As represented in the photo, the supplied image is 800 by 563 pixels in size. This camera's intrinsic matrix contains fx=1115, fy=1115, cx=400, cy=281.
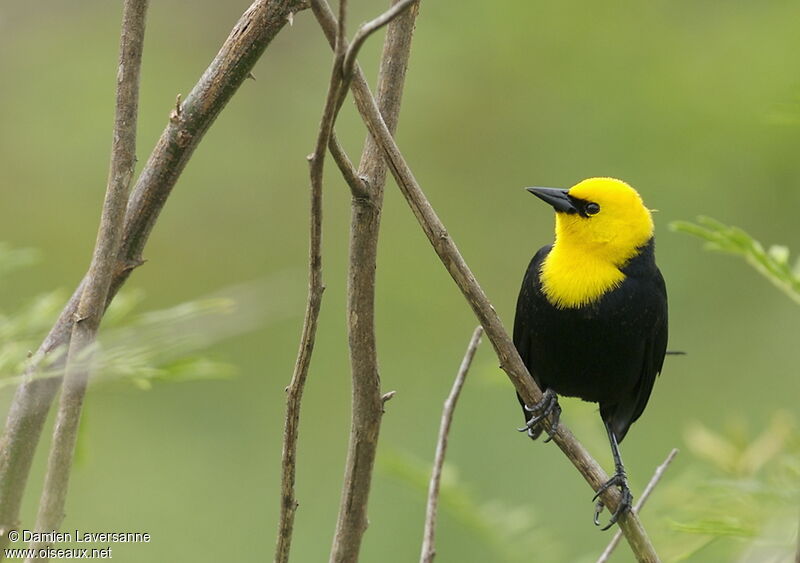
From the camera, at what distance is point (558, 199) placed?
303 cm

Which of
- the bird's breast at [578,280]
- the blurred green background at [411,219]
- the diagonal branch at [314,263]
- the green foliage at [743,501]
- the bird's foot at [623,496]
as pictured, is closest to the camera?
the diagonal branch at [314,263]

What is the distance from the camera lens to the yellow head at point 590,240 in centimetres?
297

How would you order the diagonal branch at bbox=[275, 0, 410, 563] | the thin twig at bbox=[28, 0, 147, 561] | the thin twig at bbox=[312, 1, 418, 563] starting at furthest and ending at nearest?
the thin twig at bbox=[312, 1, 418, 563]
the diagonal branch at bbox=[275, 0, 410, 563]
the thin twig at bbox=[28, 0, 147, 561]

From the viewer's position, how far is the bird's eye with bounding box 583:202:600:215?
3.02 m

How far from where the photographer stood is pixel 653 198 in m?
5.26

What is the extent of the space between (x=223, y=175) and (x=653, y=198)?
2.27m

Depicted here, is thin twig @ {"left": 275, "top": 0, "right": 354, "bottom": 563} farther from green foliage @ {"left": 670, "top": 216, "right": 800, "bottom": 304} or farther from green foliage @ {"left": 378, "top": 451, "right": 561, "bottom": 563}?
green foliage @ {"left": 378, "top": 451, "right": 561, "bottom": 563}

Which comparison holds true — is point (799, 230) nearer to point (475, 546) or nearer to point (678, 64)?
point (678, 64)

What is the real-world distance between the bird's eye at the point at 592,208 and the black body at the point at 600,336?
17 centimetres

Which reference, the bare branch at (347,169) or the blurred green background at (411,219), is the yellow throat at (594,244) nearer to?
the bare branch at (347,169)

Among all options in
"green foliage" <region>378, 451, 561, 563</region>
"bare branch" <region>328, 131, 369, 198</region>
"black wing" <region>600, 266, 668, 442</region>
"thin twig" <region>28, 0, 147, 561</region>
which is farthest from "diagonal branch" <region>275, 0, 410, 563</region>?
"black wing" <region>600, 266, 668, 442</region>

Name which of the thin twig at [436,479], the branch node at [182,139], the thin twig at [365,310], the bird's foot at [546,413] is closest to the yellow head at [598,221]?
the bird's foot at [546,413]

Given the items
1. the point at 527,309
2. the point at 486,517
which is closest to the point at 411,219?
the point at 527,309

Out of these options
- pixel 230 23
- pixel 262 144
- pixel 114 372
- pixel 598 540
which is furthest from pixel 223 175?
pixel 114 372
